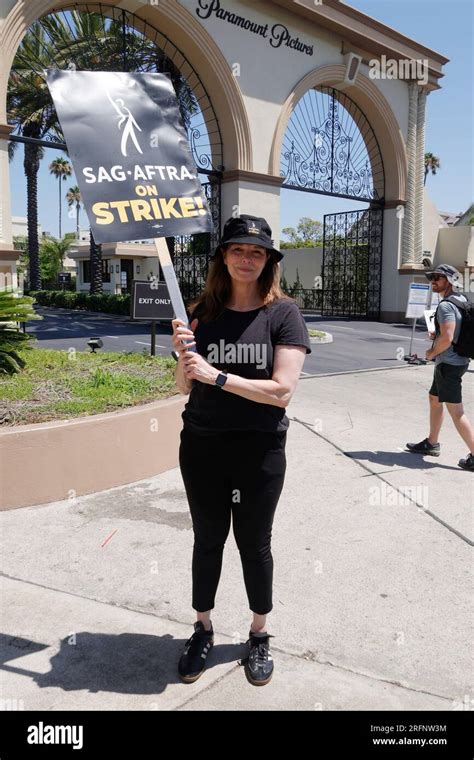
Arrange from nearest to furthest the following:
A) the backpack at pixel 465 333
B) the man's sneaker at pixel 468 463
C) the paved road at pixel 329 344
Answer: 1. the backpack at pixel 465 333
2. the man's sneaker at pixel 468 463
3. the paved road at pixel 329 344

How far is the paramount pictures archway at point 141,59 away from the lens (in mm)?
13555

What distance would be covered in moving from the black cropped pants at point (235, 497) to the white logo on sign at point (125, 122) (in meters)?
1.35

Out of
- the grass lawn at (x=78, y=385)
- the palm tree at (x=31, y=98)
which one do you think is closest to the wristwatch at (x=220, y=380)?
the grass lawn at (x=78, y=385)

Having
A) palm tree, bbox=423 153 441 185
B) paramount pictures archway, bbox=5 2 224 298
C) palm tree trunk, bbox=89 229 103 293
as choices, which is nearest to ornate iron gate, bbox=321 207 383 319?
paramount pictures archway, bbox=5 2 224 298

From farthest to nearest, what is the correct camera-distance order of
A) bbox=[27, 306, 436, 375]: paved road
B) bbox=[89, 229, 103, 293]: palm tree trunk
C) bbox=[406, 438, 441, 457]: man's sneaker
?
bbox=[89, 229, 103, 293]: palm tree trunk, bbox=[27, 306, 436, 375]: paved road, bbox=[406, 438, 441, 457]: man's sneaker

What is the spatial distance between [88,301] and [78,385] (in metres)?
22.6

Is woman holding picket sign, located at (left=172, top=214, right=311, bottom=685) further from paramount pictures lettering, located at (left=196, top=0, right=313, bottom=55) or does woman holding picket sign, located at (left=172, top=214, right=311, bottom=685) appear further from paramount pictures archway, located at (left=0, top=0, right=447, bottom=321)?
paramount pictures lettering, located at (left=196, top=0, right=313, bottom=55)

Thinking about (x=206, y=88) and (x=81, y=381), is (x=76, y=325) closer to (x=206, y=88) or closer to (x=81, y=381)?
(x=206, y=88)

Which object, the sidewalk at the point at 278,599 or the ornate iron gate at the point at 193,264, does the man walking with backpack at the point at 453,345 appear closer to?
the sidewalk at the point at 278,599

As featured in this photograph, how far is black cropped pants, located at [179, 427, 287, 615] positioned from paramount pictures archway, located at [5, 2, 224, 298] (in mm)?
11303

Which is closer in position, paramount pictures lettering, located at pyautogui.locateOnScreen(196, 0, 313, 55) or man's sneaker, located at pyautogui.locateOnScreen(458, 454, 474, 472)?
man's sneaker, located at pyautogui.locateOnScreen(458, 454, 474, 472)

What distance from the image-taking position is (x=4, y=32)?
10211 mm

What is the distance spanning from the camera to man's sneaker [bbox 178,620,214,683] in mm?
2447
